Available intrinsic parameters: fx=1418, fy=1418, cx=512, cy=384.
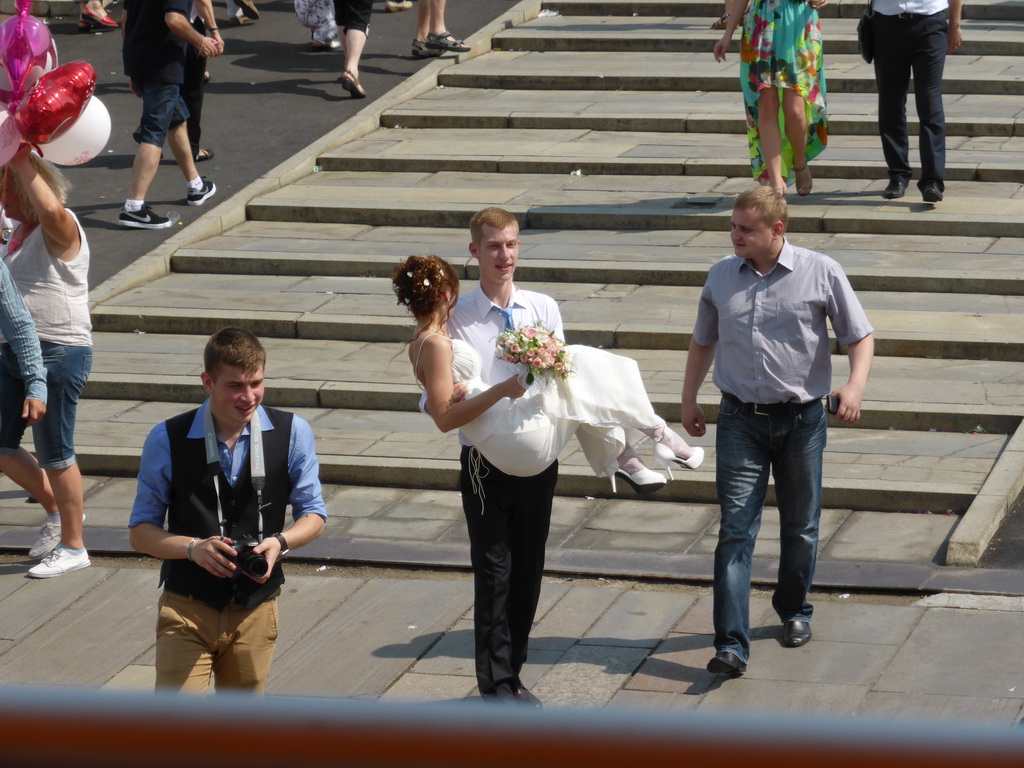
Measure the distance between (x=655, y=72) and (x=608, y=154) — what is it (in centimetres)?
196

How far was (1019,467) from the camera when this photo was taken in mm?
6781

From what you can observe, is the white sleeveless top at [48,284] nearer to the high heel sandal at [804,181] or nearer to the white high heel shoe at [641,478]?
the white high heel shoe at [641,478]

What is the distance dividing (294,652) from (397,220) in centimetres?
579

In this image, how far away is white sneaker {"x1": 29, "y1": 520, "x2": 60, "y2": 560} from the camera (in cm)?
691

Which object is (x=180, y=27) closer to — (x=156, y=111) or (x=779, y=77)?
(x=156, y=111)

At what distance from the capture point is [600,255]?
32.9ft

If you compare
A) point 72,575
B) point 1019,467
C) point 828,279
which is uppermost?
point 828,279

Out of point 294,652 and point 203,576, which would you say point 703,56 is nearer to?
point 294,652

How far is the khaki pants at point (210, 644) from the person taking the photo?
4172mm

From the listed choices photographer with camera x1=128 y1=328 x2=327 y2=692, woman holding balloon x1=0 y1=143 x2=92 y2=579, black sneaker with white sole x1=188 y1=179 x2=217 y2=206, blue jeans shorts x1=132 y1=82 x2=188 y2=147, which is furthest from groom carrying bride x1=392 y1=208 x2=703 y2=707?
black sneaker with white sole x1=188 y1=179 x2=217 y2=206

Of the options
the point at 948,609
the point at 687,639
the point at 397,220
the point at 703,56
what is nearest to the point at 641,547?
the point at 687,639

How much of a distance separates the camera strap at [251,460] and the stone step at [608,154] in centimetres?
774

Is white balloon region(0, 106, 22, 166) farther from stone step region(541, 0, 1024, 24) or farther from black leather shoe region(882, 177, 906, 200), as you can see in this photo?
stone step region(541, 0, 1024, 24)

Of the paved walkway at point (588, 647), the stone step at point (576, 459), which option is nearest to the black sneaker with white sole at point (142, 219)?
the stone step at point (576, 459)
